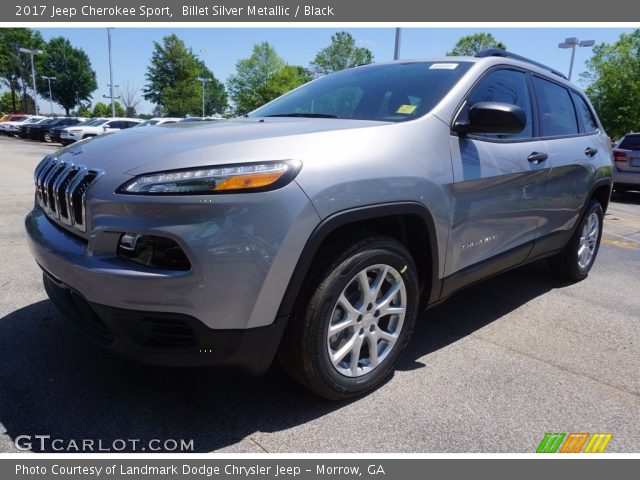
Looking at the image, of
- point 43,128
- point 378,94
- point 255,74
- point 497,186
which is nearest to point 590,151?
point 497,186

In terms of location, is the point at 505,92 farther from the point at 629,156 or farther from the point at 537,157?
the point at 629,156

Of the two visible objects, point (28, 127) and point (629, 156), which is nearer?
point (629, 156)

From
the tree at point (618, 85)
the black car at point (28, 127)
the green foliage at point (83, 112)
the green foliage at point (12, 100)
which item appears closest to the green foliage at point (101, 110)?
the green foliage at point (83, 112)

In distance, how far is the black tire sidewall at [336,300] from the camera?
2.05 m

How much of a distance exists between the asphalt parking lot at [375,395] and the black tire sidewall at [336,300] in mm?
119

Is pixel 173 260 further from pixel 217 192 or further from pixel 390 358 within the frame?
pixel 390 358

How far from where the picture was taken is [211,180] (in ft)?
5.84

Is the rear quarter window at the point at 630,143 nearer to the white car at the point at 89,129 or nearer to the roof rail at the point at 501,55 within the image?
the roof rail at the point at 501,55

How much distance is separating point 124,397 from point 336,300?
1.11 meters

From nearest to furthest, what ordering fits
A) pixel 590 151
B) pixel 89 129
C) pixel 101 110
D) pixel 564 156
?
pixel 564 156 < pixel 590 151 < pixel 89 129 < pixel 101 110

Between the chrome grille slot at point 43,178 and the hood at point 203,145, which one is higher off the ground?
the hood at point 203,145

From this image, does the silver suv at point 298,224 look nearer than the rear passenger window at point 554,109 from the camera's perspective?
Yes

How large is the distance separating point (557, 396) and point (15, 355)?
2864mm
